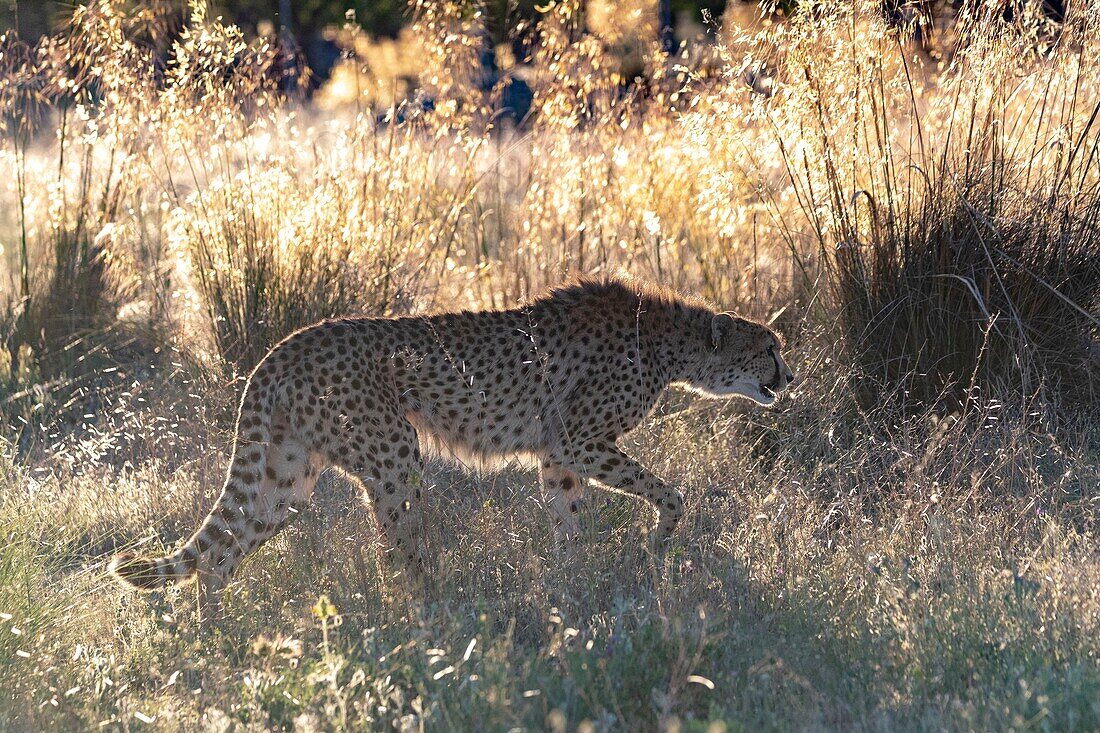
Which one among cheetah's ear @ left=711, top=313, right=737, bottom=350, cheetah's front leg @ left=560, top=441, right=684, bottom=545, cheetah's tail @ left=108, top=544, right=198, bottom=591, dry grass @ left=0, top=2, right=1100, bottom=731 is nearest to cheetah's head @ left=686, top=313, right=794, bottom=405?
→ cheetah's ear @ left=711, top=313, right=737, bottom=350

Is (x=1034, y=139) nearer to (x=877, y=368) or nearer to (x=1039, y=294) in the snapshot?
(x=1039, y=294)

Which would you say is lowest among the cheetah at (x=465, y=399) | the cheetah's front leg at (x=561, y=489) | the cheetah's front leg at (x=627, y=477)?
the cheetah's front leg at (x=561, y=489)

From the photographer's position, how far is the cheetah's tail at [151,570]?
4.23m

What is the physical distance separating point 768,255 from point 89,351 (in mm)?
3630

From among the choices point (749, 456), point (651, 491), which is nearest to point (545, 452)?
point (651, 491)

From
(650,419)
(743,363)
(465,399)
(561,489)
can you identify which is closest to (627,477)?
(561,489)

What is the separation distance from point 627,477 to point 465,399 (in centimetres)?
67

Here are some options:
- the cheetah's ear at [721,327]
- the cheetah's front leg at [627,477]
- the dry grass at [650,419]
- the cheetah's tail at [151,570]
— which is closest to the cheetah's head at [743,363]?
the cheetah's ear at [721,327]

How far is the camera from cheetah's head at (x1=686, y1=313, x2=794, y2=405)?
18.1 feet

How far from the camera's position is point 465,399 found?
192 inches

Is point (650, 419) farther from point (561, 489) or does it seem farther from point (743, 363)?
point (561, 489)

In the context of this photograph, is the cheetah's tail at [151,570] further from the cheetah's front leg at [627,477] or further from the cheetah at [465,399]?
the cheetah's front leg at [627,477]

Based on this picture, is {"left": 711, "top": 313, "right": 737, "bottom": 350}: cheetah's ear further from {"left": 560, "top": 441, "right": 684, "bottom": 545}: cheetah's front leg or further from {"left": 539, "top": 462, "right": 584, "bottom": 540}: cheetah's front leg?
{"left": 539, "top": 462, "right": 584, "bottom": 540}: cheetah's front leg

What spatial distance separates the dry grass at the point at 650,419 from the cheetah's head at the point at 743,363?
282 millimetres
